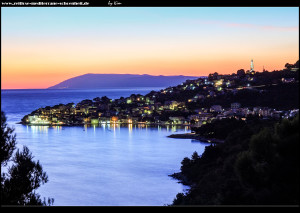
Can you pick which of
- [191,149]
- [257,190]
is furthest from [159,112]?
[257,190]

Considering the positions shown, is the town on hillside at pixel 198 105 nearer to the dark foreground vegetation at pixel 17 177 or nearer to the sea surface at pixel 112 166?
the sea surface at pixel 112 166

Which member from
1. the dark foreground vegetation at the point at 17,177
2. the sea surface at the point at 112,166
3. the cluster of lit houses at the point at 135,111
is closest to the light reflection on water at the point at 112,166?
the sea surface at the point at 112,166

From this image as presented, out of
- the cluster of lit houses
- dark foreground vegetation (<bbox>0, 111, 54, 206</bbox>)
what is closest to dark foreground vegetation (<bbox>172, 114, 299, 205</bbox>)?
dark foreground vegetation (<bbox>0, 111, 54, 206</bbox>)

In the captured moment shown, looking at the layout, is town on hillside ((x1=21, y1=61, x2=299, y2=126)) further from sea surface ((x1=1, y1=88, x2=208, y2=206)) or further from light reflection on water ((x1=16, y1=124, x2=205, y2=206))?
light reflection on water ((x1=16, y1=124, x2=205, y2=206))

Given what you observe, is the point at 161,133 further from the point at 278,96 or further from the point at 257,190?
the point at 257,190

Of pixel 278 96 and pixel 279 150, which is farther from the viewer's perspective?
pixel 278 96

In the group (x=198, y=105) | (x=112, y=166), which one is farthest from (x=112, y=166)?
(x=198, y=105)
